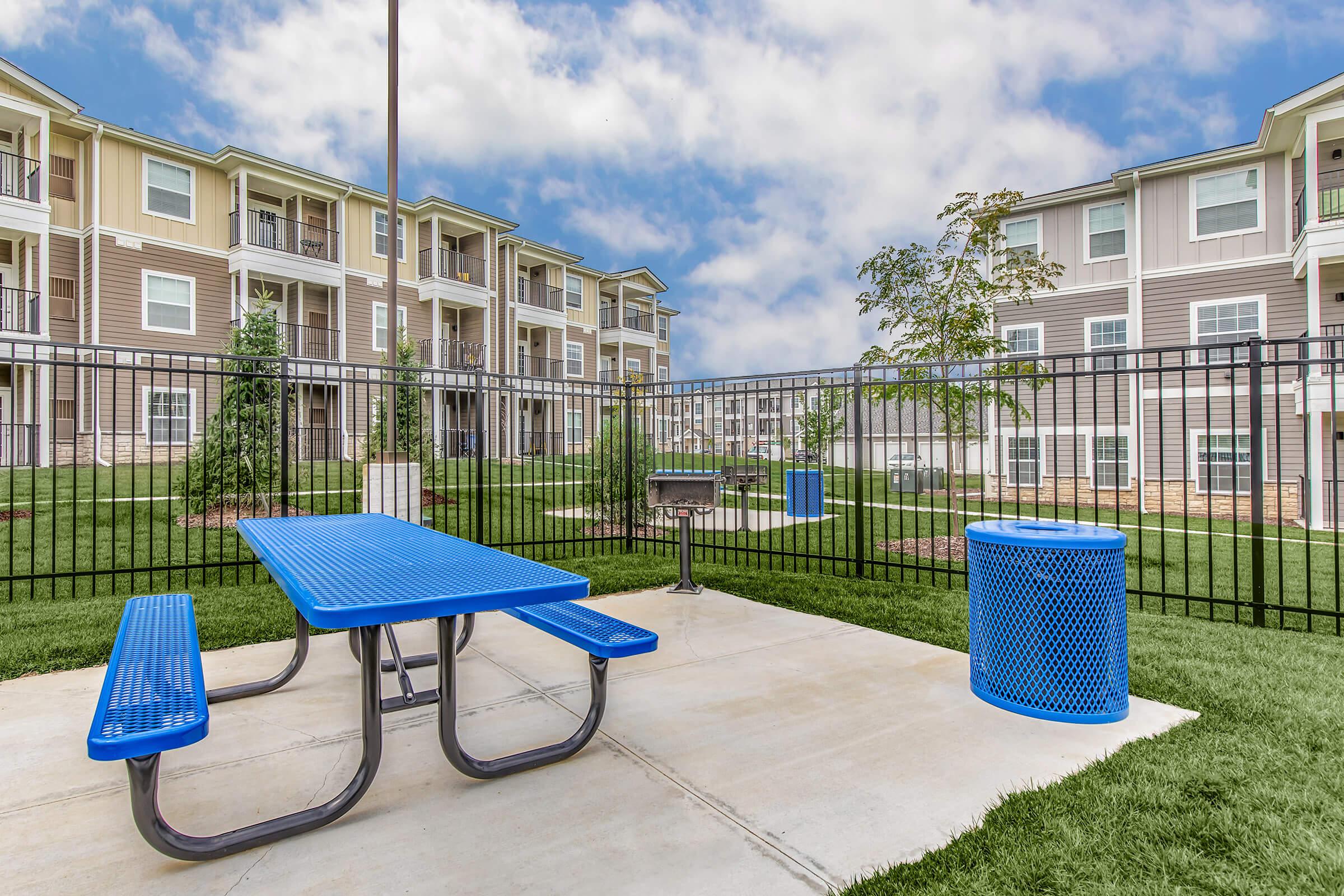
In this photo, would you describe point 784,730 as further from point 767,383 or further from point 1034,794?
point 767,383

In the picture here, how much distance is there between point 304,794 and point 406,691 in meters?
0.96

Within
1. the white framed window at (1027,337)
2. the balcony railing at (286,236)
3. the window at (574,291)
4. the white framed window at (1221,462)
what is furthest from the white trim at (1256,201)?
the balcony railing at (286,236)

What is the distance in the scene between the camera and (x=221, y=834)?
2.27 meters

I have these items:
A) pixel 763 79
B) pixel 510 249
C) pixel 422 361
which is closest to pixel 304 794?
pixel 422 361

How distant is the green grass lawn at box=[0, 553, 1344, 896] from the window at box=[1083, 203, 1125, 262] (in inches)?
675

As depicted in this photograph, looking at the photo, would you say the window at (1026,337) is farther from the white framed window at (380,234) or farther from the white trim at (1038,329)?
the white framed window at (380,234)

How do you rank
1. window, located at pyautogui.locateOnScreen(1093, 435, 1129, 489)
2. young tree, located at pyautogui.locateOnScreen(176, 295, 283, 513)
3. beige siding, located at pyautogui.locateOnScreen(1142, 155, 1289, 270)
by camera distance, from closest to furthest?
young tree, located at pyautogui.locateOnScreen(176, 295, 283, 513) < beige siding, located at pyautogui.locateOnScreen(1142, 155, 1289, 270) < window, located at pyautogui.locateOnScreen(1093, 435, 1129, 489)

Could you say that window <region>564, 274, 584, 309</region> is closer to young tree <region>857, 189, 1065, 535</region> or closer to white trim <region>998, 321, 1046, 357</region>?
white trim <region>998, 321, 1046, 357</region>

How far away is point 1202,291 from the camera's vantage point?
1720 cm

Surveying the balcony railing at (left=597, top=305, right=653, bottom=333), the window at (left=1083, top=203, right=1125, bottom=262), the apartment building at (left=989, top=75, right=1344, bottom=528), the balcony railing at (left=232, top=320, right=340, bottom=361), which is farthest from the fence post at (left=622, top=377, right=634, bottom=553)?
the balcony railing at (left=597, top=305, right=653, bottom=333)

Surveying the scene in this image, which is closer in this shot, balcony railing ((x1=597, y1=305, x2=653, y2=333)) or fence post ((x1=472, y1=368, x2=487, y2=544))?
fence post ((x1=472, y1=368, x2=487, y2=544))

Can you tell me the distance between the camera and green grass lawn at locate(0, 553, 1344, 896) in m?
2.00

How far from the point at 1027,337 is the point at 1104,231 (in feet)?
10.9

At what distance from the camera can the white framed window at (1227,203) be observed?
1680cm
